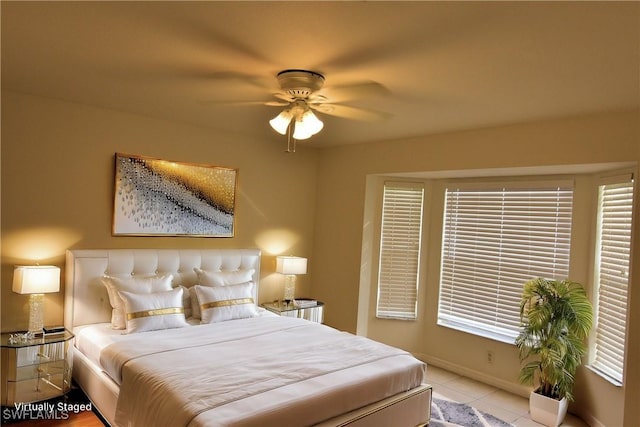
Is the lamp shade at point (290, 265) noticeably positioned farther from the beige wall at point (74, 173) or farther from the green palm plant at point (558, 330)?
the green palm plant at point (558, 330)

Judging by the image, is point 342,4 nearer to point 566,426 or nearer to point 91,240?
point 91,240

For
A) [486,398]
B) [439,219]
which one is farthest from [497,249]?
[486,398]

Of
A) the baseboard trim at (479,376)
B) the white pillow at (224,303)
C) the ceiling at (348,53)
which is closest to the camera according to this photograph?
the ceiling at (348,53)

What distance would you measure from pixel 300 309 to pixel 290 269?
0.45 metres

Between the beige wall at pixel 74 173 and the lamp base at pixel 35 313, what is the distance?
0.22 meters

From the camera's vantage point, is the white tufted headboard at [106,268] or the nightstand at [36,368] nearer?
the nightstand at [36,368]

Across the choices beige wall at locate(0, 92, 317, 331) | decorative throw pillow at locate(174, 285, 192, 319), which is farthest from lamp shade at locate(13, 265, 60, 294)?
decorative throw pillow at locate(174, 285, 192, 319)

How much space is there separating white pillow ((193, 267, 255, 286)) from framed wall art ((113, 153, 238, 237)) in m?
0.45

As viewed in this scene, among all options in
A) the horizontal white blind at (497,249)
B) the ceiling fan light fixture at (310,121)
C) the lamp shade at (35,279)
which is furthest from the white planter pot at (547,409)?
the lamp shade at (35,279)

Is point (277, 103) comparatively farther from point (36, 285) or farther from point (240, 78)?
point (36, 285)

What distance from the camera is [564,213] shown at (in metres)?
3.91

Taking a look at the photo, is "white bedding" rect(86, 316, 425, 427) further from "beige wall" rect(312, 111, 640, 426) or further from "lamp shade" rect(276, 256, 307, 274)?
"beige wall" rect(312, 111, 640, 426)

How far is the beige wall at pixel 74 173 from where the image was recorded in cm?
333

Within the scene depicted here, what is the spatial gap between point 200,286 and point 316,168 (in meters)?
2.16
